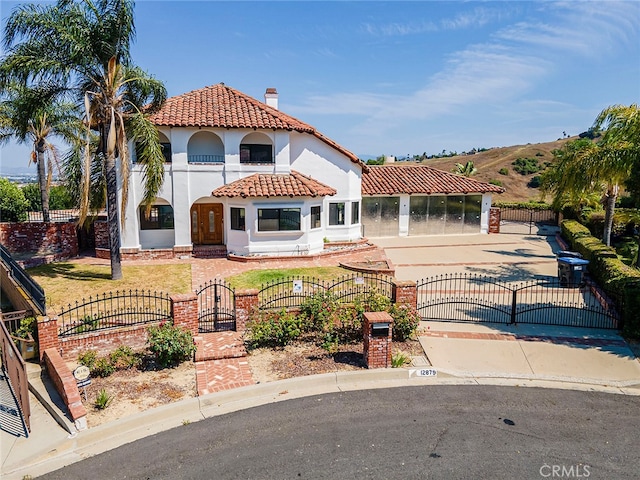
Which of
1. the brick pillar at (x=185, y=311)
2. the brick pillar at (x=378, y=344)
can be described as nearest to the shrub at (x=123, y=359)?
the brick pillar at (x=185, y=311)

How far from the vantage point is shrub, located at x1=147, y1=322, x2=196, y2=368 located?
1032 cm

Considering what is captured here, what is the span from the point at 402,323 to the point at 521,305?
5.29 metres

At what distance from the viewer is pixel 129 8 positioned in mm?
15180

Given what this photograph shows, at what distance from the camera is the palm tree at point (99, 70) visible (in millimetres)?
14172

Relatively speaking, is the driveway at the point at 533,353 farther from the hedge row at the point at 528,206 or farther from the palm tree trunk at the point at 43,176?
the hedge row at the point at 528,206

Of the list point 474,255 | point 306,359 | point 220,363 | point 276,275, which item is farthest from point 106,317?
point 474,255

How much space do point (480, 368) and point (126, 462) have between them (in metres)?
7.84

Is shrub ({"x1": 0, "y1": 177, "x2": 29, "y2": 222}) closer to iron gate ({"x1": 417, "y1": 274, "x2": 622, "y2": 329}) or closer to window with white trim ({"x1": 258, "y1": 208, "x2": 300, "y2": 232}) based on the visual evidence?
window with white trim ({"x1": 258, "y1": 208, "x2": 300, "y2": 232})

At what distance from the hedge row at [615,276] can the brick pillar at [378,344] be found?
7.14 meters

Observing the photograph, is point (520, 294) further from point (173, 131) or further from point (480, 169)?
point (480, 169)

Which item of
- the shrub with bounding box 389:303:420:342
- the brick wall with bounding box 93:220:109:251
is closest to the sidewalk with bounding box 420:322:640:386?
the shrub with bounding box 389:303:420:342

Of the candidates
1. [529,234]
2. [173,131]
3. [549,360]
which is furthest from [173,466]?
[529,234]

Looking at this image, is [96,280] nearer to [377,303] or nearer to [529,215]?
[377,303]

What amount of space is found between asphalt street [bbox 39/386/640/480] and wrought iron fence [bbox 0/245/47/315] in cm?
529
